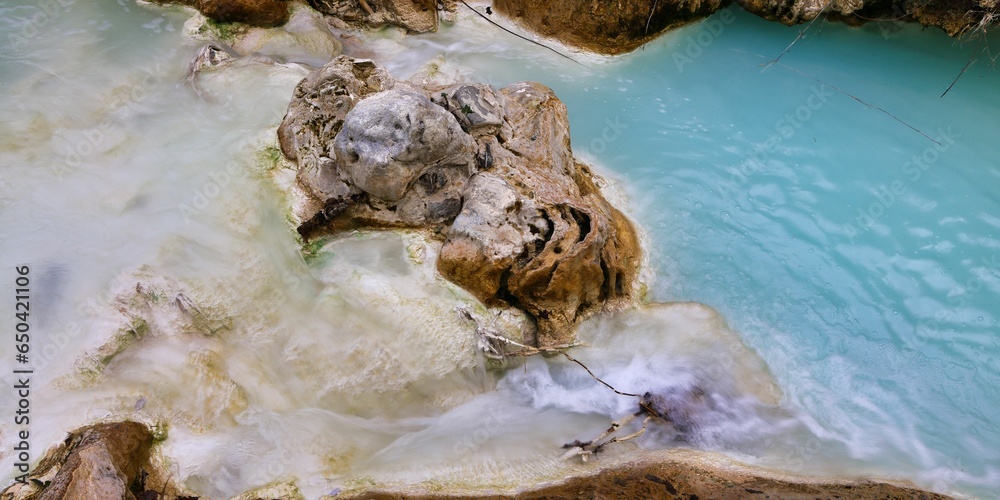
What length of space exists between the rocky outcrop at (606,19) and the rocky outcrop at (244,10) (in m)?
2.09

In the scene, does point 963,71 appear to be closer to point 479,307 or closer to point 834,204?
point 834,204

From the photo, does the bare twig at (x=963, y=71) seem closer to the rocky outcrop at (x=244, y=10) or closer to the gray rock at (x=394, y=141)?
the gray rock at (x=394, y=141)

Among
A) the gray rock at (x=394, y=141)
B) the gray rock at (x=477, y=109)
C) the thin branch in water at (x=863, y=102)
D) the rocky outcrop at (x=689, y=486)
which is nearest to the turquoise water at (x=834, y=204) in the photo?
the thin branch in water at (x=863, y=102)

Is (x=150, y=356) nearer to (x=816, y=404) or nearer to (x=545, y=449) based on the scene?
(x=545, y=449)

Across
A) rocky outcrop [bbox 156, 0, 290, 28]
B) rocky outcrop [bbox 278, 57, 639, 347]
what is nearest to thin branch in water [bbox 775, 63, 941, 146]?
rocky outcrop [bbox 278, 57, 639, 347]

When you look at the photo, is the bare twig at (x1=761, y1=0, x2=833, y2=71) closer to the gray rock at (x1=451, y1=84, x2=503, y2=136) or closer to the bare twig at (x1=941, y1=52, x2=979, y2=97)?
the bare twig at (x1=941, y1=52, x2=979, y2=97)

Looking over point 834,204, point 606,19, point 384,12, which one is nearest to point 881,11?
point 834,204

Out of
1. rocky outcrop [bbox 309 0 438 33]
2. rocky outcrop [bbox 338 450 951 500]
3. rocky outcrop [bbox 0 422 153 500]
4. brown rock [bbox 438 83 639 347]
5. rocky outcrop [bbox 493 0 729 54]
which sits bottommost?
rocky outcrop [bbox 0 422 153 500]

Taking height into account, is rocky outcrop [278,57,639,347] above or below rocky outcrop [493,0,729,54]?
below

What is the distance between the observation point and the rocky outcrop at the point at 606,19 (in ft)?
18.7

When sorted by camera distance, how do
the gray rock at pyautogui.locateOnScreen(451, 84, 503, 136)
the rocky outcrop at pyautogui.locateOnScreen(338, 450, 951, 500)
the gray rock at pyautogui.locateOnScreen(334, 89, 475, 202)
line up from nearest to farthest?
the rocky outcrop at pyautogui.locateOnScreen(338, 450, 951, 500)
the gray rock at pyautogui.locateOnScreen(334, 89, 475, 202)
the gray rock at pyautogui.locateOnScreen(451, 84, 503, 136)

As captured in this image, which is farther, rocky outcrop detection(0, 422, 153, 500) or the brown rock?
the brown rock

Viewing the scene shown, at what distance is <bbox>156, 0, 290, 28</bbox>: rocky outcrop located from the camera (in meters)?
5.41

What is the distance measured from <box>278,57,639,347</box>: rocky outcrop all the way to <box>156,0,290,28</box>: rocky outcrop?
68.3 inches
